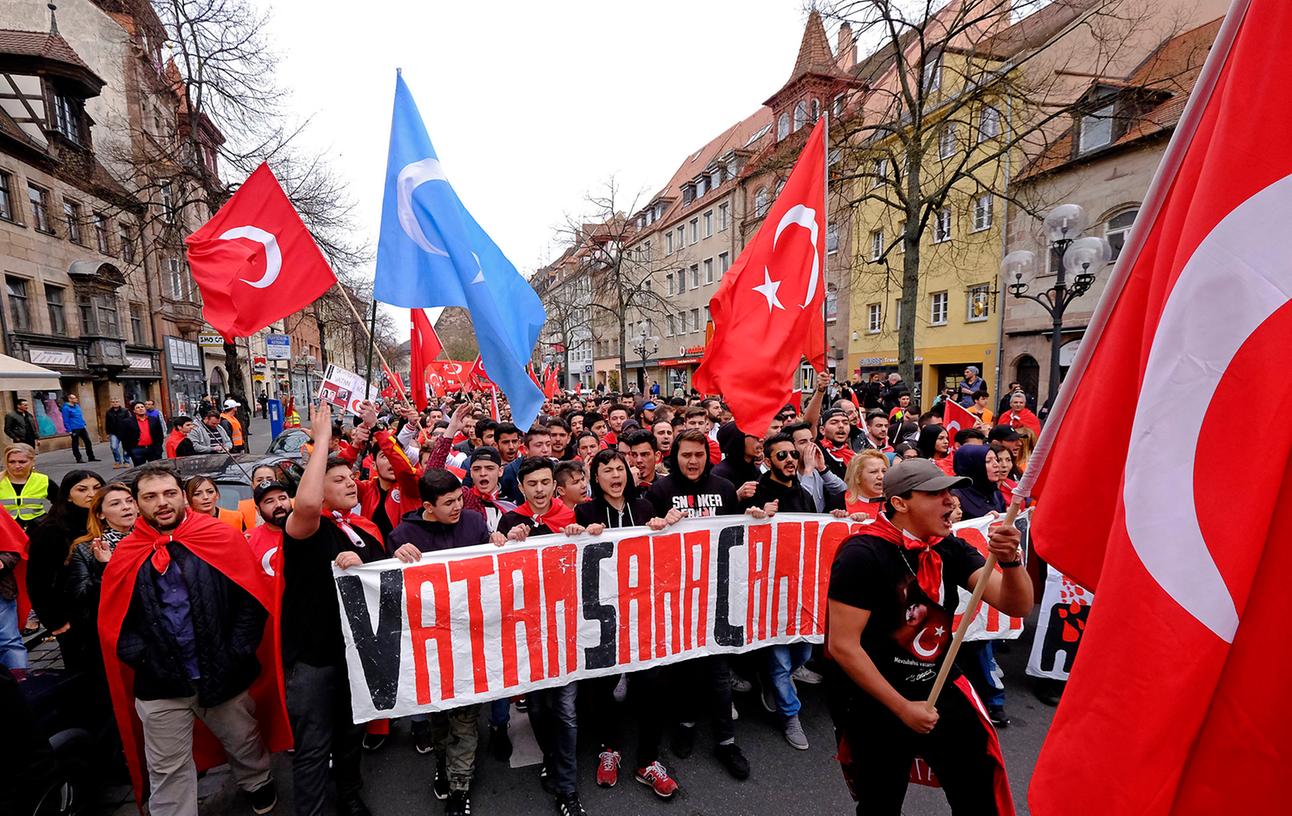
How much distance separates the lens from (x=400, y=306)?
470cm

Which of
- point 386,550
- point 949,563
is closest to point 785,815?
point 949,563

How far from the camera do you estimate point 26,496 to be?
5.47 m

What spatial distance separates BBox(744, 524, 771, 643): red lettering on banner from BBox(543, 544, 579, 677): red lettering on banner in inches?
47.0

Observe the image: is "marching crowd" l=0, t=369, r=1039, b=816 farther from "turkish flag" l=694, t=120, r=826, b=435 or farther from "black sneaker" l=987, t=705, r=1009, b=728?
"turkish flag" l=694, t=120, r=826, b=435

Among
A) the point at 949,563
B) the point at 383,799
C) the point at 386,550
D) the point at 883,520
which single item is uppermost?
the point at 883,520

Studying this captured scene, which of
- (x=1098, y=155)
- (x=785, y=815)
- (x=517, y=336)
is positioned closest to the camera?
(x=785, y=815)

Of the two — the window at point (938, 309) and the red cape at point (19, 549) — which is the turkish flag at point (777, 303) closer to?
the red cape at point (19, 549)

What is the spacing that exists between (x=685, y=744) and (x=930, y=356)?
78.7 feet

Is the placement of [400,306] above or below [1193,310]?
above

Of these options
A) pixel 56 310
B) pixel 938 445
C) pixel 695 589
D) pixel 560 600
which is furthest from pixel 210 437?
pixel 56 310

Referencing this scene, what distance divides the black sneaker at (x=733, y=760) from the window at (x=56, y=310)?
2899cm

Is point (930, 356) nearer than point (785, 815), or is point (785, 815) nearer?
point (785, 815)

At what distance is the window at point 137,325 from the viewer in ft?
86.8

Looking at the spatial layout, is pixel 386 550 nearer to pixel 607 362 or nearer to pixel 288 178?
pixel 288 178
